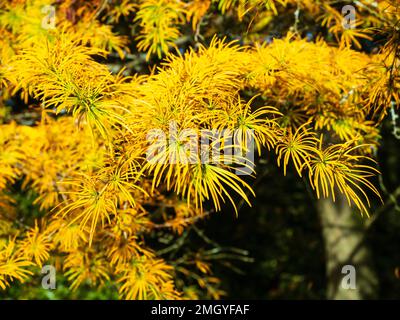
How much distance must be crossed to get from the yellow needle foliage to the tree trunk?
2.72 feet

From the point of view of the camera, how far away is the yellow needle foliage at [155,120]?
0.96 meters

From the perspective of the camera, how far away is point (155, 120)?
939 mm

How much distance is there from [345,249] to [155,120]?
5.61 ft

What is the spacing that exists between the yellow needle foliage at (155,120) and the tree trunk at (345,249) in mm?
831

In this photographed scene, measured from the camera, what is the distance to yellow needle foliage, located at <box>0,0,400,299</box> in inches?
37.7

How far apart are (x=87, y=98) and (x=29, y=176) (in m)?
0.65
